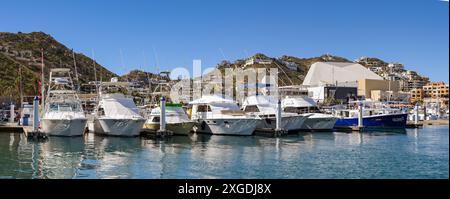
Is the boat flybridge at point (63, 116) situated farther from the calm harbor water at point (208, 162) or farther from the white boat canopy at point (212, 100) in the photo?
the white boat canopy at point (212, 100)

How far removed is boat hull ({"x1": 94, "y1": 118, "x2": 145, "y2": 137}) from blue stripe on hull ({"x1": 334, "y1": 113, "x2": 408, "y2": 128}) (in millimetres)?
17928

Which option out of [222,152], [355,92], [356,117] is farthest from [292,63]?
[222,152]

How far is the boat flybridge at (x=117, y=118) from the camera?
23891mm

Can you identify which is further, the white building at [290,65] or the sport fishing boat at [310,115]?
the white building at [290,65]

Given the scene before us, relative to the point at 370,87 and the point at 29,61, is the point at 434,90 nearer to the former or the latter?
the point at 370,87

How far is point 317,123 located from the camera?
32.2 meters

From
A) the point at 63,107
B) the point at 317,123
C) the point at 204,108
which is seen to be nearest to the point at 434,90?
the point at 317,123

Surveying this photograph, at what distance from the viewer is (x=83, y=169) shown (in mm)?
12102

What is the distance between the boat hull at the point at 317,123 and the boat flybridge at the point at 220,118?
6.26m

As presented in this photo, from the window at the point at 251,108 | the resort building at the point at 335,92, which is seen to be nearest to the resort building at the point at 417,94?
the resort building at the point at 335,92

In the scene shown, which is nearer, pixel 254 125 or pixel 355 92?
pixel 254 125
